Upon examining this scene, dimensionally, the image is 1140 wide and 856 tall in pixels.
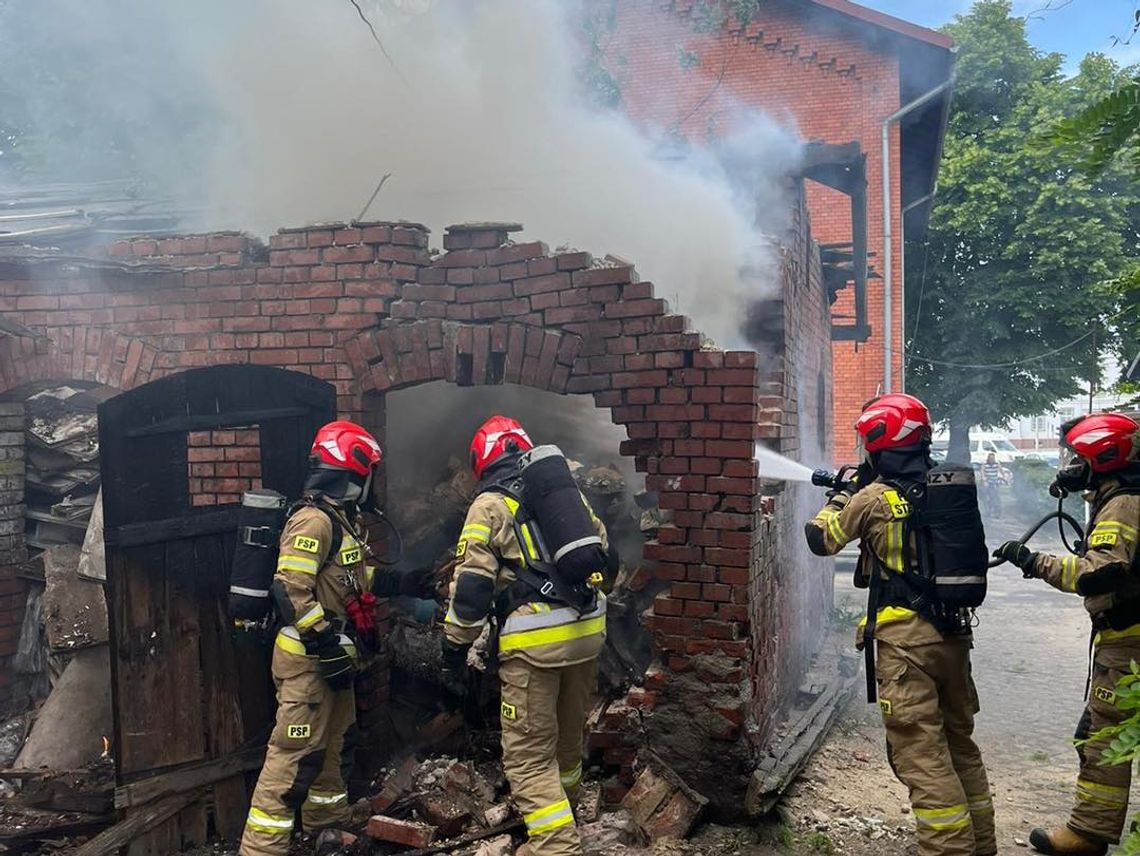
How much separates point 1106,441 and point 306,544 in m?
3.74

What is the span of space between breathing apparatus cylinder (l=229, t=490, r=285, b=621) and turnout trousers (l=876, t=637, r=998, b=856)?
287 centimetres

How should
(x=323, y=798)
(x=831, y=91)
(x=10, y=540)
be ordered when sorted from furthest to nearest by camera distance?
(x=831, y=91) → (x=10, y=540) → (x=323, y=798)

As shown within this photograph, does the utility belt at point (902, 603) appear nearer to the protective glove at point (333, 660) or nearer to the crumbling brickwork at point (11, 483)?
the protective glove at point (333, 660)

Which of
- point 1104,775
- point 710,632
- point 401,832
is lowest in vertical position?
point 401,832

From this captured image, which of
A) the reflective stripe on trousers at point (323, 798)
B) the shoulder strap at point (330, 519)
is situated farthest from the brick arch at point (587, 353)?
the reflective stripe on trousers at point (323, 798)

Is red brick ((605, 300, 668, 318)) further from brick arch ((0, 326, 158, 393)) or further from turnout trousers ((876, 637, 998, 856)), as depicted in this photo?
brick arch ((0, 326, 158, 393))

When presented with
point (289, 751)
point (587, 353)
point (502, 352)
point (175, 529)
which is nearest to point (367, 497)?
point (175, 529)

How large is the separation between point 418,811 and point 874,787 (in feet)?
8.48

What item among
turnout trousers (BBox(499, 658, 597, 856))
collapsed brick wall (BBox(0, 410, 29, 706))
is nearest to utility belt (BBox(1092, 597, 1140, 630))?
turnout trousers (BBox(499, 658, 597, 856))

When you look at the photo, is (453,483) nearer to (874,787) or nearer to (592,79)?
(874,787)

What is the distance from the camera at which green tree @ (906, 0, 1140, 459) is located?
69.3 ft

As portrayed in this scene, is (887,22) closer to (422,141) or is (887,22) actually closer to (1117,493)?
(422,141)

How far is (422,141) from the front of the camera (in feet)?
25.8


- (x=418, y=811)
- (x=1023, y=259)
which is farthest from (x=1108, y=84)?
(x=418, y=811)
